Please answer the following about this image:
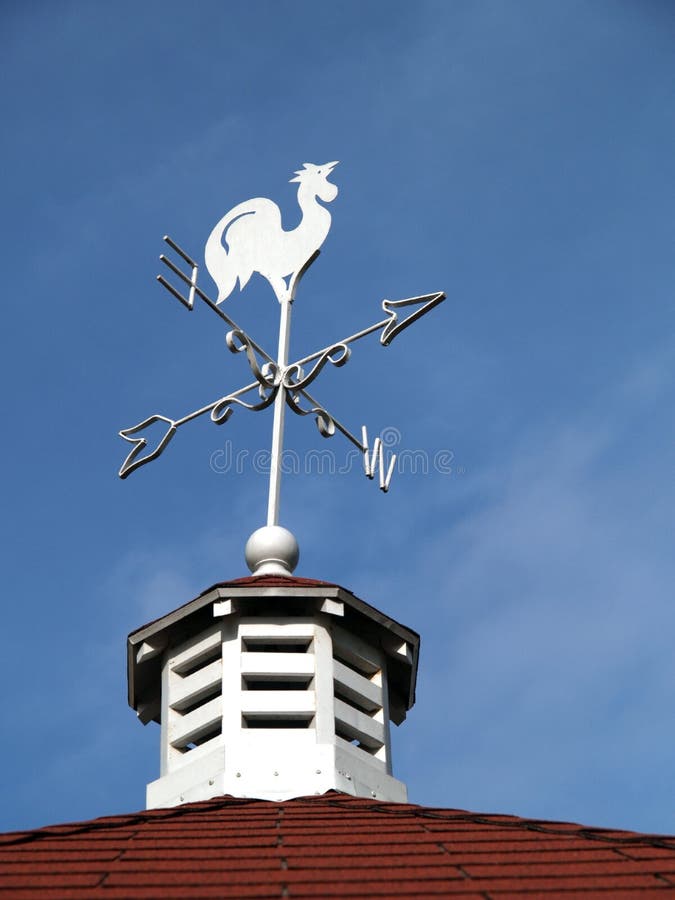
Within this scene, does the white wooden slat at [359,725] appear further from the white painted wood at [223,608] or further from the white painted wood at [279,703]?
the white painted wood at [223,608]

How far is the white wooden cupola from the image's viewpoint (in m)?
12.6

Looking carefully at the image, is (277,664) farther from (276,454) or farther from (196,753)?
(276,454)

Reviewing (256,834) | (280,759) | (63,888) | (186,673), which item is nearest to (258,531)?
(186,673)

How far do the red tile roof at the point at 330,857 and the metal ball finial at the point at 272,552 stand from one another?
12.3ft

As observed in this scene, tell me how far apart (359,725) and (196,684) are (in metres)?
1.61

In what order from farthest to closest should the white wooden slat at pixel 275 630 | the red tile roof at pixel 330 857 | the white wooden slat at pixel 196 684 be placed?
the white wooden slat at pixel 275 630 < the white wooden slat at pixel 196 684 < the red tile roof at pixel 330 857

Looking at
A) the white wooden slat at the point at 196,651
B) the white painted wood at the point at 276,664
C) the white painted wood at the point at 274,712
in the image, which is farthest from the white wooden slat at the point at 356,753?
the white wooden slat at the point at 196,651

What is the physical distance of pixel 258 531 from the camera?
1488 cm

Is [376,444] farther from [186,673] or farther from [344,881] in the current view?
[344,881]

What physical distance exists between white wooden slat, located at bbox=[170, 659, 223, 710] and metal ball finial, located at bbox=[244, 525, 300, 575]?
48.2 inches

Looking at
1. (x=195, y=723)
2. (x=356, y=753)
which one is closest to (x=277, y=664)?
(x=195, y=723)

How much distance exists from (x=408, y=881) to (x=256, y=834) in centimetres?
178

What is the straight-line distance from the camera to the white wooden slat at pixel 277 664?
1339cm

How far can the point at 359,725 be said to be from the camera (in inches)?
533
